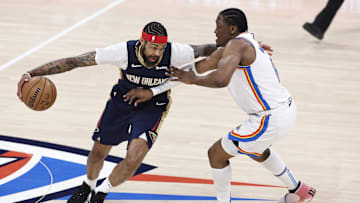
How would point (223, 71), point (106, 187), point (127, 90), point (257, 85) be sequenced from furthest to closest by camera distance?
point (127, 90) < point (106, 187) < point (257, 85) < point (223, 71)

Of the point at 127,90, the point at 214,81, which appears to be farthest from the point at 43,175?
the point at 214,81

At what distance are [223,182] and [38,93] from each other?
5.24ft

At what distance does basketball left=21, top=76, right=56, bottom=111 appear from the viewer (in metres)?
4.94

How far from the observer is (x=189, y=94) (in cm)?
815

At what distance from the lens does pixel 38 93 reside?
16.3ft

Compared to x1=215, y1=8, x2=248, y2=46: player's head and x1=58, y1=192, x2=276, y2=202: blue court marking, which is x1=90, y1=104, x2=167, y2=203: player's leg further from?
x1=215, y1=8, x2=248, y2=46: player's head

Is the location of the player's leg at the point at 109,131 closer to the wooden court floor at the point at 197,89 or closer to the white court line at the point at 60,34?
the wooden court floor at the point at 197,89

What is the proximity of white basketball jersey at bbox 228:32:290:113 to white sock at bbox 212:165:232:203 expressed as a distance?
51cm

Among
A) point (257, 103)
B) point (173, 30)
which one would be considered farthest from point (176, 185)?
point (173, 30)

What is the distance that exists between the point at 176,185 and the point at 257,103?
4.60 ft

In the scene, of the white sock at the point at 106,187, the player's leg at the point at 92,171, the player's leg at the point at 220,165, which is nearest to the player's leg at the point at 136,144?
the white sock at the point at 106,187

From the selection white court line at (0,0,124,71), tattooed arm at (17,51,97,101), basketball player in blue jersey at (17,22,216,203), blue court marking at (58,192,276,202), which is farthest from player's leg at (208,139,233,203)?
white court line at (0,0,124,71)

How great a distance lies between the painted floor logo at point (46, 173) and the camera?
17.8 feet

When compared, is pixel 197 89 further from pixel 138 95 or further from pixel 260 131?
pixel 260 131
